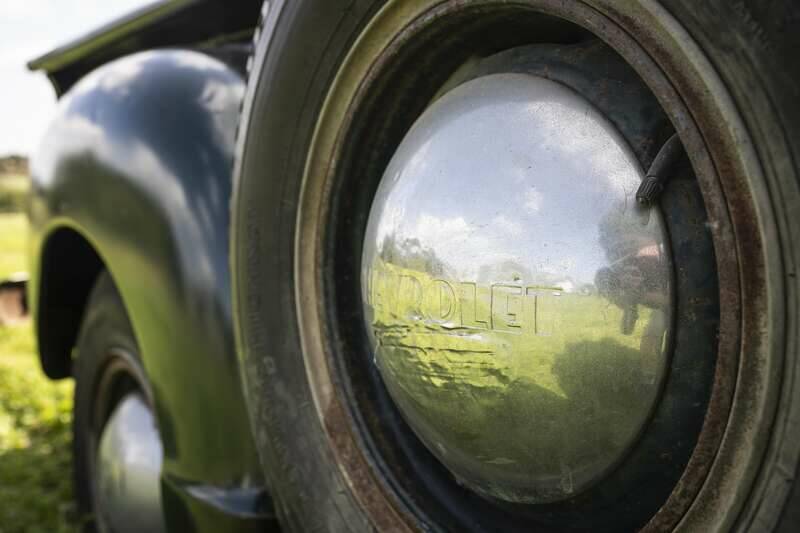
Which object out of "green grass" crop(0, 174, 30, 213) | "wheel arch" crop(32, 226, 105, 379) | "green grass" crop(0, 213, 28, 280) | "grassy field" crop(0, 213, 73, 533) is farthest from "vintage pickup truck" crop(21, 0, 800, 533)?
"green grass" crop(0, 174, 30, 213)

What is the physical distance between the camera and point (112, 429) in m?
2.00

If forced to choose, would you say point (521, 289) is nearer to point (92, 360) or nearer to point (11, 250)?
point (92, 360)

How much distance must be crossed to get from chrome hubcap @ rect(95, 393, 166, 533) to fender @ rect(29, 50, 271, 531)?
258 millimetres

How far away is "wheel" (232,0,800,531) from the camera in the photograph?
705 millimetres

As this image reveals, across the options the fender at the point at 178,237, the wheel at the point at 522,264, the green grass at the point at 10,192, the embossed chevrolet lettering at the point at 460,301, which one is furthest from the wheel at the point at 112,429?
the green grass at the point at 10,192

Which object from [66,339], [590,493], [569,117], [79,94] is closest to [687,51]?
[569,117]

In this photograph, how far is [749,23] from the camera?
2.27 feet

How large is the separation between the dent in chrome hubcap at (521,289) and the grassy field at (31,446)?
1832mm

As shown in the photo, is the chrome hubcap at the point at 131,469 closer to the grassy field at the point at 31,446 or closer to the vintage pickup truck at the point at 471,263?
the vintage pickup truck at the point at 471,263

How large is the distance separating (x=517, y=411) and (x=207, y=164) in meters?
0.85

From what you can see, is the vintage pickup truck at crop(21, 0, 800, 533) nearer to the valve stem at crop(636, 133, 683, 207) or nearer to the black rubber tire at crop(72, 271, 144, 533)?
the valve stem at crop(636, 133, 683, 207)

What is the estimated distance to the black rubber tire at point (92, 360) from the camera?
198 centimetres

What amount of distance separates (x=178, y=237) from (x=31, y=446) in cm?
232

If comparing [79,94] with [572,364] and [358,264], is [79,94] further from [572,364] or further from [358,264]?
[572,364]
